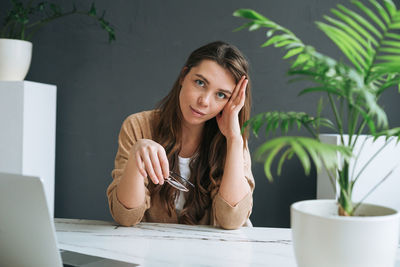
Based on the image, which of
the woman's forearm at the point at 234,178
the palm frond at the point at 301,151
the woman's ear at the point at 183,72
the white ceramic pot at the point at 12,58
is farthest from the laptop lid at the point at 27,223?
the white ceramic pot at the point at 12,58

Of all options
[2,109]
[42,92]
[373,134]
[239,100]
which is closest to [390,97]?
[239,100]

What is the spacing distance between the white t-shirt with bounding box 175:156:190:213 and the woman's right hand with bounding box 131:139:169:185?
0.44 metres

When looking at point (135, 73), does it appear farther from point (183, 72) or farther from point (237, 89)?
point (237, 89)

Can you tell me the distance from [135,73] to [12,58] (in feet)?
2.51

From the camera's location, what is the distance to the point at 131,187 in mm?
1413

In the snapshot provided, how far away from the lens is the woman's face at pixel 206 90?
1588 millimetres

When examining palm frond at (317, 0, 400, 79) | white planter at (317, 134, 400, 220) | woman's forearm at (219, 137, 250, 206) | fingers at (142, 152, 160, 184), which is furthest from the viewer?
white planter at (317, 134, 400, 220)

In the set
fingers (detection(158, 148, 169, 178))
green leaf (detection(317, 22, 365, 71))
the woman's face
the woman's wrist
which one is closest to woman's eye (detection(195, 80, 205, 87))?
the woman's face

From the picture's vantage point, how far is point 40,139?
8.80 feet

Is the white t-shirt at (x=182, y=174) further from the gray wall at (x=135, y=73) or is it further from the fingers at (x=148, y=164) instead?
the gray wall at (x=135, y=73)

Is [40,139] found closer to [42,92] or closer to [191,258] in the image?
[42,92]

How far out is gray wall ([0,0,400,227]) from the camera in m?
2.67

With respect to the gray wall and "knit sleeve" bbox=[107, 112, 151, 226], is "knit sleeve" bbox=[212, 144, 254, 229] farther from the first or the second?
the gray wall

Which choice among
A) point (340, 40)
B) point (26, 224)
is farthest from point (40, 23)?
point (340, 40)
